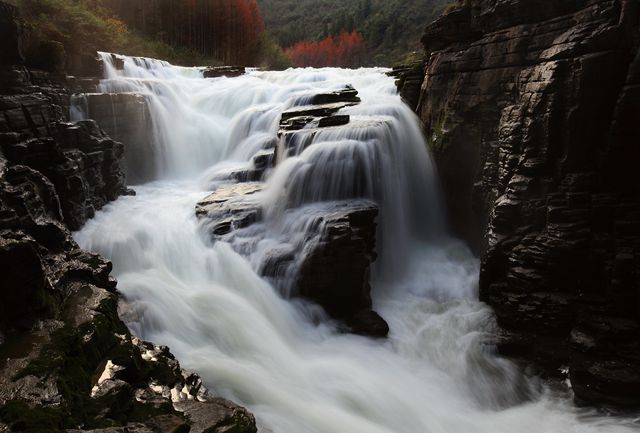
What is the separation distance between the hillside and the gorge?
55206mm

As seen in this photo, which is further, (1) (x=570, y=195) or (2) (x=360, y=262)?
(2) (x=360, y=262)

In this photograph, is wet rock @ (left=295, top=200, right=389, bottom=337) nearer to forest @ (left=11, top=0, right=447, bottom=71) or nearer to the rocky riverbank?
the rocky riverbank

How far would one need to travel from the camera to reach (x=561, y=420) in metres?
6.54

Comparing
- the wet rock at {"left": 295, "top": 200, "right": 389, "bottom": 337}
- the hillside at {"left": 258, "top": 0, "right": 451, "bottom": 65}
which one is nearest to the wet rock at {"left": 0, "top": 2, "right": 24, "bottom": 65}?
the wet rock at {"left": 295, "top": 200, "right": 389, "bottom": 337}

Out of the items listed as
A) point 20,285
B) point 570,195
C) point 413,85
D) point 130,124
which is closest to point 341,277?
point 570,195

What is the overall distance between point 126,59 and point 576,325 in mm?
18580

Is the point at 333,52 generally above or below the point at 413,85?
above

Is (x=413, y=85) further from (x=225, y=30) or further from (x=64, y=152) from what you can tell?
(x=225, y=30)

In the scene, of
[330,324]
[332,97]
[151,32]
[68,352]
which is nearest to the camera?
[68,352]

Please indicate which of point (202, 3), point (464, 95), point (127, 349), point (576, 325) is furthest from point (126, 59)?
point (202, 3)

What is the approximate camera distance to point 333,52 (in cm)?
7119

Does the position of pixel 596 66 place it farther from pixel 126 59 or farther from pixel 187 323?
pixel 126 59

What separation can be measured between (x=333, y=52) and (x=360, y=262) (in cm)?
6831

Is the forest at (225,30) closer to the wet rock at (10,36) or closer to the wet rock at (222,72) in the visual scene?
the wet rock at (10,36)
